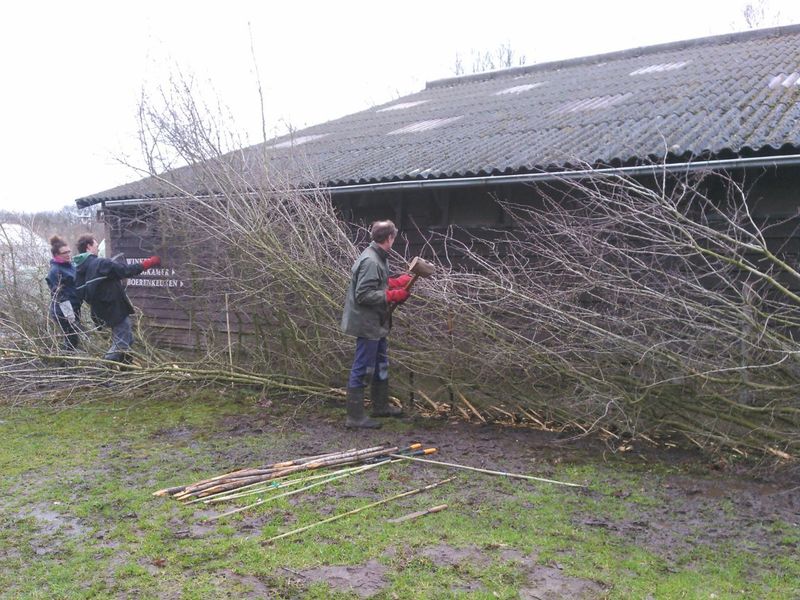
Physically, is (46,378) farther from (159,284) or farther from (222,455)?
(159,284)

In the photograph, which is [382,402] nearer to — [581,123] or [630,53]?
[581,123]

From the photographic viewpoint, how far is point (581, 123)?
8.53m

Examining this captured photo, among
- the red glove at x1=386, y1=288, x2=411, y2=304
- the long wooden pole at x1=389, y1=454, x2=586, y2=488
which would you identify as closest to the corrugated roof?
the red glove at x1=386, y1=288, x2=411, y2=304

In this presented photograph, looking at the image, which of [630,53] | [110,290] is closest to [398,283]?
[110,290]

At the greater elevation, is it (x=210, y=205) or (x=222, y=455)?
(x=210, y=205)

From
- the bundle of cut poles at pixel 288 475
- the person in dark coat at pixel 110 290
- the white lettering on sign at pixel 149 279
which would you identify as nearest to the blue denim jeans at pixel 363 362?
the bundle of cut poles at pixel 288 475

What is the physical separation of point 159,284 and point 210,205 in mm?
4080

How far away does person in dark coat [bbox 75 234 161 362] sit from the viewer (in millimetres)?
8117

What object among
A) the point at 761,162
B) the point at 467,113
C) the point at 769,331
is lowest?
the point at 769,331

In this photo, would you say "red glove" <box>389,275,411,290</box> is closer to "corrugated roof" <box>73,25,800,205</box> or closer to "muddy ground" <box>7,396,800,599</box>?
"muddy ground" <box>7,396,800,599</box>

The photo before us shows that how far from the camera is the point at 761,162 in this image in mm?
5859

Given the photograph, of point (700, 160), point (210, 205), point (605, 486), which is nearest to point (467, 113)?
point (210, 205)

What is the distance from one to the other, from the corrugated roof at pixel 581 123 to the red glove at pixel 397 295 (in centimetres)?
174

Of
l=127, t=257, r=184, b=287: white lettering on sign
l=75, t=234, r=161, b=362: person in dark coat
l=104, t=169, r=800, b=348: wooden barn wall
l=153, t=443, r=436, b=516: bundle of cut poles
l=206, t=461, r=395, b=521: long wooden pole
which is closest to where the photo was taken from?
l=206, t=461, r=395, b=521: long wooden pole
